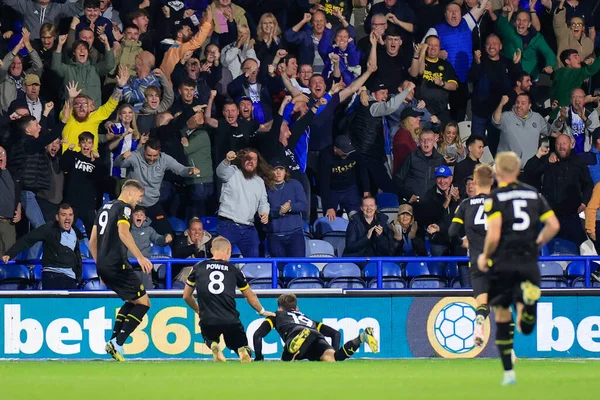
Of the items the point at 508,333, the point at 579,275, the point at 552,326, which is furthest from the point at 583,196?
the point at 508,333

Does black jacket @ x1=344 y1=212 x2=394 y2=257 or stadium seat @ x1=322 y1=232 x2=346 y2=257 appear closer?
black jacket @ x1=344 y1=212 x2=394 y2=257

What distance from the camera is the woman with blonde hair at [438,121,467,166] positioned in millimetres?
18938

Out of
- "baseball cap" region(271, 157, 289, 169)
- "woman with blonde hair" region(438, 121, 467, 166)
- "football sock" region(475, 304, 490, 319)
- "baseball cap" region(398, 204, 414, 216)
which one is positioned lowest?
"football sock" region(475, 304, 490, 319)

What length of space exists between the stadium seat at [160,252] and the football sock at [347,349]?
4164mm

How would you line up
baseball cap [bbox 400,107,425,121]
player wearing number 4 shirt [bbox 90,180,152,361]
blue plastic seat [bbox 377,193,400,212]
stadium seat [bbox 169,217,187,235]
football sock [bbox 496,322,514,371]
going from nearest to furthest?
football sock [bbox 496,322,514,371]
player wearing number 4 shirt [bbox 90,180,152,361]
stadium seat [bbox 169,217,187,235]
blue plastic seat [bbox 377,193,400,212]
baseball cap [bbox 400,107,425,121]

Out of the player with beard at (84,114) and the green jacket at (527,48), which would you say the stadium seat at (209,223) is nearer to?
the player with beard at (84,114)

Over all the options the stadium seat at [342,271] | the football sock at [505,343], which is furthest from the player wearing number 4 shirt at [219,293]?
the football sock at [505,343]

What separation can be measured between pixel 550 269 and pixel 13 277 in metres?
7.69

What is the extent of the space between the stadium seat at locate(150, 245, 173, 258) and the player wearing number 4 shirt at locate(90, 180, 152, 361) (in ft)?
11.0

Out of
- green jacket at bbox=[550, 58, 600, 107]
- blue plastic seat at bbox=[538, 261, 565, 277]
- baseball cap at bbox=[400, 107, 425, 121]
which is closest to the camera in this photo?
blue plastic seat at bbox=[538, 261, 565, 277]

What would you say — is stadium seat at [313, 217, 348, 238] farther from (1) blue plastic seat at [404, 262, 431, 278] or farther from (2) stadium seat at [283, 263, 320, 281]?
(1) blue plastic seat at [404, 262, 431, 278]

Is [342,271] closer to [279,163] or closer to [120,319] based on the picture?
[279,163]

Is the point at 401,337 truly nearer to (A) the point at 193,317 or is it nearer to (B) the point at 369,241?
(B) the point at 369,241

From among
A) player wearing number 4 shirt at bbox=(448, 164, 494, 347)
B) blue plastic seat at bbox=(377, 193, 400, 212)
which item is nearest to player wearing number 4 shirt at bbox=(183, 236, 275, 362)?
player wearing number 4 shirt at bbox=(448, 164, 494, 347)
